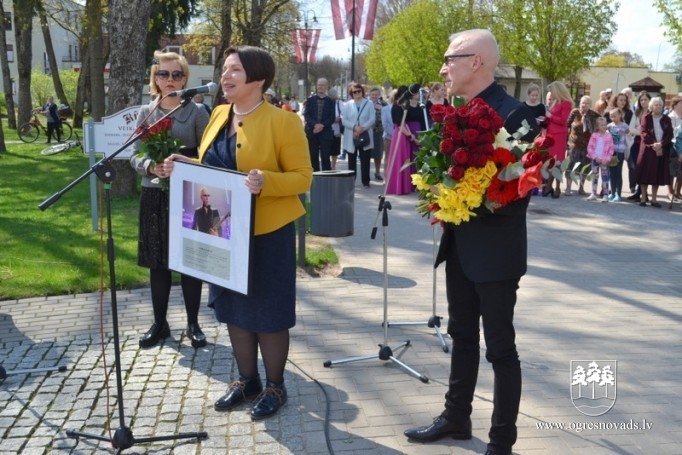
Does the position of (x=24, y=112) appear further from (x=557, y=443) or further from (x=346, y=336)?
(x=557, y=443)

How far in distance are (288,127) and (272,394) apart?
1611mm

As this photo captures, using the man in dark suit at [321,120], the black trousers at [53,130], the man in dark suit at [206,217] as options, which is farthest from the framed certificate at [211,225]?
the black trousers at [53,130]

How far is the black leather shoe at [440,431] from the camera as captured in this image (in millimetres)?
3883

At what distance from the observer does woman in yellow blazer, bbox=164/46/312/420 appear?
3.92 meters

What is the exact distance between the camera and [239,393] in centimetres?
437

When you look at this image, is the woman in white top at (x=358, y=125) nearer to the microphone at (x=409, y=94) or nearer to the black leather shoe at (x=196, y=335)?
the microphone at (x=409, y=94)

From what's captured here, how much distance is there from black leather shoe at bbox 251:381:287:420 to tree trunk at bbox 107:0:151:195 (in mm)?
7686

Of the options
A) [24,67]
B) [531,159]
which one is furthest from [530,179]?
[24,67]

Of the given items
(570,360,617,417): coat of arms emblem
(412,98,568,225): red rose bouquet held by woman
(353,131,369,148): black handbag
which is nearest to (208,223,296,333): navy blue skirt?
(412,98,568,225): red rose bouquet held by woman

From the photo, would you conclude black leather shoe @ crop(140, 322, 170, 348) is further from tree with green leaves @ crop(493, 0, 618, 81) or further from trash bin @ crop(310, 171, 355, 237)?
tree with green leaves @ crop(493, 0, 618, 81)

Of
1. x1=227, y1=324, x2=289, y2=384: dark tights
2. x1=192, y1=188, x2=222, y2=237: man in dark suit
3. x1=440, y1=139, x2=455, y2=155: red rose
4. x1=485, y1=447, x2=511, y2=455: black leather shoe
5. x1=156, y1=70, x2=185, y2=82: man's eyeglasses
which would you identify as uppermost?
x1=156, y1=70, x2=185, y2=82: man's eyeglasses

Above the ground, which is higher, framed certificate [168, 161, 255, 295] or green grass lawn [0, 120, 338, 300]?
framed certificate [168, 161, 255, 295]

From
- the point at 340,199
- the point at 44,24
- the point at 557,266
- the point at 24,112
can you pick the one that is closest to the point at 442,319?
the point at 340,199

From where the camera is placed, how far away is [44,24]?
102 ft
